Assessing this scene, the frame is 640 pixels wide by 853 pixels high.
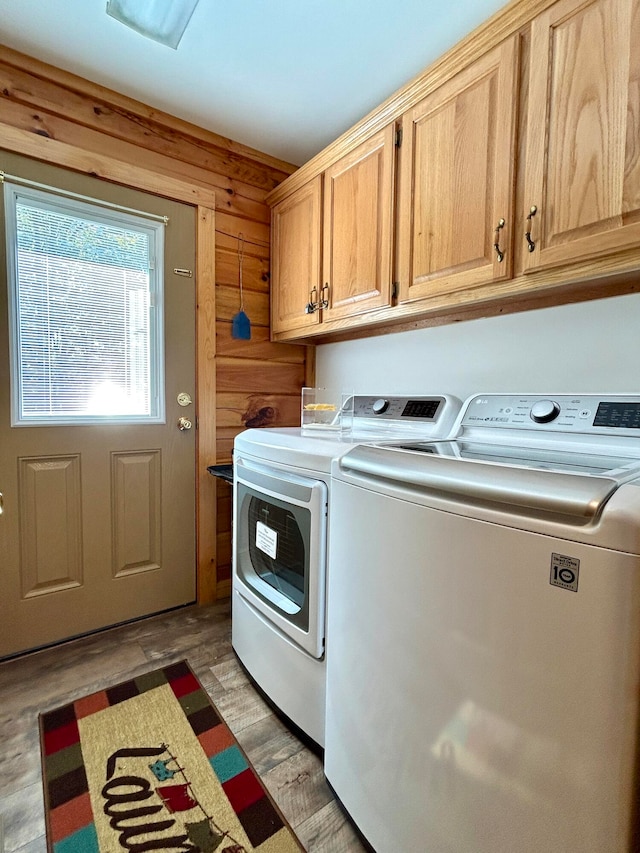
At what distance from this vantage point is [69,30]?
1440 millimetres

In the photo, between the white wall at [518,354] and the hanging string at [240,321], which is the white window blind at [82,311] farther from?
the white wall at [518,354]

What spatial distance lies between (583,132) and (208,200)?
5.45ft

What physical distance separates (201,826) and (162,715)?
0.43m

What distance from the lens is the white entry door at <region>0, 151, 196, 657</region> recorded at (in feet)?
5.40

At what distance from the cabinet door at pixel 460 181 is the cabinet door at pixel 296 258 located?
1.71 feet

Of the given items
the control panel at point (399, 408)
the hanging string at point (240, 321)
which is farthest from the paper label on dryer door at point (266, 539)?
the hanging string at point (240, 321)

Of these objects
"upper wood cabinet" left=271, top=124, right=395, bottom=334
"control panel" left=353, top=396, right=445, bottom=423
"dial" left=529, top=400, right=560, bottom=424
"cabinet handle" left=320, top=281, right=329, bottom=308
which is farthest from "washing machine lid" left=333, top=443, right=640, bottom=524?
"cabinet handle" left=320, top=281, right=329, bottom=308

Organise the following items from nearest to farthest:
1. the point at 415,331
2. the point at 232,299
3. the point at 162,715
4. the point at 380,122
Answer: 1. the point at 162,715
2. the point at 380,122
3. the point at 415,331
4. the point at 232,299

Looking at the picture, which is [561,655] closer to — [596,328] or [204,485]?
[596,328]

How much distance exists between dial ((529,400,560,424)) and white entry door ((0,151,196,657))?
1573mm

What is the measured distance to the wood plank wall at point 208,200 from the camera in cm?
162

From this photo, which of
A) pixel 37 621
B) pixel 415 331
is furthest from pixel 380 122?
pixel 37 621

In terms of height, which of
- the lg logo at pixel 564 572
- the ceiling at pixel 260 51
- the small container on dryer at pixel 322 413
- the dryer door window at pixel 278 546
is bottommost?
the dryer door window at pixel 278 546

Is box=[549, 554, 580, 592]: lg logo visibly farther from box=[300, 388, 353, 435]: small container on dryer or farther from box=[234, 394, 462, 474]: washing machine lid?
box=[300, 388, 353, 435]: small container on dryer
